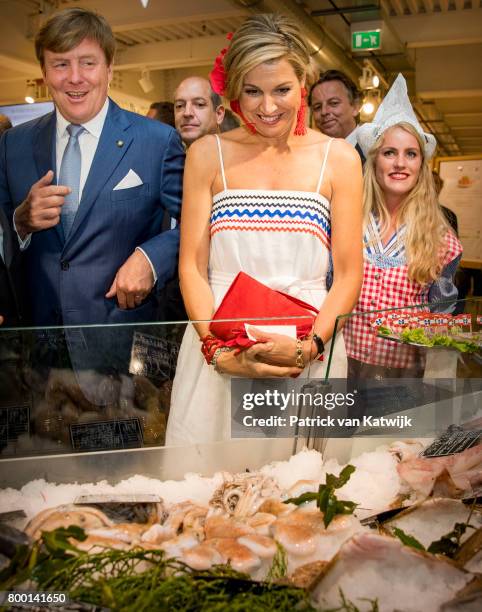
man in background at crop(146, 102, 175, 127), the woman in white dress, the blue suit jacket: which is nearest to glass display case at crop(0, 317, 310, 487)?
the woman in white dress

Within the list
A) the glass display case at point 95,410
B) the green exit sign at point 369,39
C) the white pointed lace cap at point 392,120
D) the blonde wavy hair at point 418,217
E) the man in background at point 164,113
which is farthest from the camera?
the green exit sign at point 369,39

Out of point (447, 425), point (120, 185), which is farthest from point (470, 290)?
point (447, 425)

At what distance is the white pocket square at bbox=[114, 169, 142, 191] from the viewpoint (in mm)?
2279

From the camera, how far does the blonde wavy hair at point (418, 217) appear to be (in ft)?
7.85

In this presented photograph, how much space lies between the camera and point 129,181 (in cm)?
229

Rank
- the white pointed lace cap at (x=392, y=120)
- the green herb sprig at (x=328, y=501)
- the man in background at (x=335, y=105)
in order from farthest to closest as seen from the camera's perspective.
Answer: the man in background at (x=335, y=105)
the white pointed lace cap at (x=392, y=120)
the green herb sprig at (x=328, y=501)

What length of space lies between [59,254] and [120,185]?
1.00 ft

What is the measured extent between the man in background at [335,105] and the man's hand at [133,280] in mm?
1442

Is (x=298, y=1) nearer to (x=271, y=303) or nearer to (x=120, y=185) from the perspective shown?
(x=120, y=185)

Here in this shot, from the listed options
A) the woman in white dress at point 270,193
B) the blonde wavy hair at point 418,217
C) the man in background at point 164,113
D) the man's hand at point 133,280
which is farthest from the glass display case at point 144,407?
the man in background at point 164,113

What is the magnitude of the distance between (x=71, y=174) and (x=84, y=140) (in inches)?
4.8

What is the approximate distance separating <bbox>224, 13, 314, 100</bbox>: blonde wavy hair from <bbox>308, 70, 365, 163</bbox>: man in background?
142cm

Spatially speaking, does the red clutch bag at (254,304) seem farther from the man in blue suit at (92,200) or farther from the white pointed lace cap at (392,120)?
the white pointed lace cap at (392,120)

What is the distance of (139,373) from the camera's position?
1.29 m
